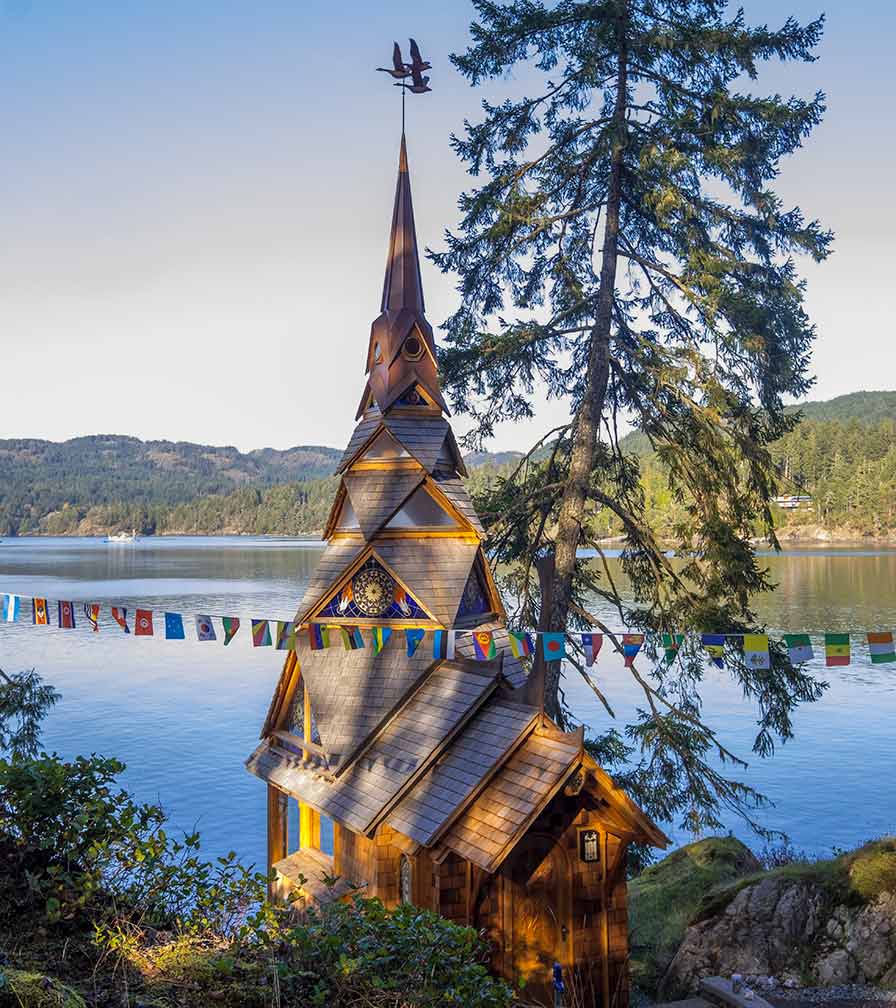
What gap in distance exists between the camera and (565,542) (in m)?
18.6

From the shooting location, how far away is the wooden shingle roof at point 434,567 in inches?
613

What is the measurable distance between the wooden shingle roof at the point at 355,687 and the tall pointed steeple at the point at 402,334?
4.29m

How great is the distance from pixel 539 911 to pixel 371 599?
545 centimetres

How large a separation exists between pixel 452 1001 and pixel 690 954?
32.5 feet

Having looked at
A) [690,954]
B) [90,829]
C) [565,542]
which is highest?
[565,542]

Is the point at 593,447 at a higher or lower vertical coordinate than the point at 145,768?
higher

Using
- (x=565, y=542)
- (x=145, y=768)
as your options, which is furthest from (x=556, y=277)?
(x=145, y=768)

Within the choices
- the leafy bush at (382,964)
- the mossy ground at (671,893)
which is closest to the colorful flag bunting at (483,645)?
the mossy ground at (671,893)

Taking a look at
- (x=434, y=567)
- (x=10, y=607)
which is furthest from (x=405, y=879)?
(x=10, y=607)

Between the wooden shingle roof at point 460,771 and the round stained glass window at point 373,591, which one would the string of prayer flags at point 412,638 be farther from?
the wooden shingle roof at point 460,771

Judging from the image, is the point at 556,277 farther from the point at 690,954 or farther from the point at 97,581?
the point at 97,581

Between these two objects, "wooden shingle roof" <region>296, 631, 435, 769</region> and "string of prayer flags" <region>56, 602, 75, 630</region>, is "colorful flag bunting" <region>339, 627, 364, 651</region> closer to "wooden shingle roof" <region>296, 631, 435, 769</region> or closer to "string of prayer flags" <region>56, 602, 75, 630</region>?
"wooden shingle roof" <region>296, 631, 435, 769</region>

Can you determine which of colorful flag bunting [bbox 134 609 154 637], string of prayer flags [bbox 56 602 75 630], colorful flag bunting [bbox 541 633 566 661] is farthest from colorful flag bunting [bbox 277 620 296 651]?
colorful flag bunting [bbox 541 633 566 661]

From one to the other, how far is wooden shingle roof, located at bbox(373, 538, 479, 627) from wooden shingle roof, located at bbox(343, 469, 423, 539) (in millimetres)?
346
